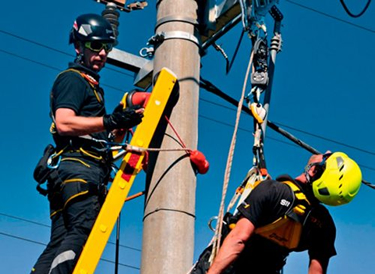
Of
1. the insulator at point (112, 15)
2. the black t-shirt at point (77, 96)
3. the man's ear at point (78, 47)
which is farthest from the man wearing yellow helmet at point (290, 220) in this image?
the insulator at point (112, 15)

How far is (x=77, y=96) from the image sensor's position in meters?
7.03

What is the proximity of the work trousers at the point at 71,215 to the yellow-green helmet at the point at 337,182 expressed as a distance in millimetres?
1461

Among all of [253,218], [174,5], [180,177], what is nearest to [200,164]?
[180,177]

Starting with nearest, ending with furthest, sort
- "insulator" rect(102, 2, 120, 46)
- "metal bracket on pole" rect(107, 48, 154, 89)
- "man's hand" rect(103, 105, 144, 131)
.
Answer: "man's hand" rect(103, 105, 144, 131) < "metal bracket on pole" rect(107, 48, 154, 89) < "insulator" rect(102, 2, 120, 46)

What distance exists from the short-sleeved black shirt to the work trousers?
982 mm

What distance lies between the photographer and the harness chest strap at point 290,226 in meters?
6.89

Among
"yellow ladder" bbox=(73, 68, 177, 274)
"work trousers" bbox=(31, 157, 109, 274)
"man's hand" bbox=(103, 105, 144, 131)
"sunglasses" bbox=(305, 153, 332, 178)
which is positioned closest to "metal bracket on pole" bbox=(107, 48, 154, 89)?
"yellow ladder" bbox=(73, 68, 177, 274)

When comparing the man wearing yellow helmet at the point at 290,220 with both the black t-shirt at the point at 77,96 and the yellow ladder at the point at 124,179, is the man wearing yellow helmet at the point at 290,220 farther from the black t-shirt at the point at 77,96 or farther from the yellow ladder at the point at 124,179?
the black t-shirt at the point at 77,96

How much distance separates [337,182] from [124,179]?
1.41 m

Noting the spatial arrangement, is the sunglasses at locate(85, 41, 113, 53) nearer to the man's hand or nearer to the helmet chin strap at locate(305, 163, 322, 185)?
the man's hand

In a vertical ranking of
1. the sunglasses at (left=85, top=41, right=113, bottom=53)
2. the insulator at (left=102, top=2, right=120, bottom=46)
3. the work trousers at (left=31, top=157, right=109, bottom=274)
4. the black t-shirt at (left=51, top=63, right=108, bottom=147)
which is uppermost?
the insulator at (left=102, top=2, right=120, bottom=46)

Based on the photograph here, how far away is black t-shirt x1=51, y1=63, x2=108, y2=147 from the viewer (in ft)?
23.0

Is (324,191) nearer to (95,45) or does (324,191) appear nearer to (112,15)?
(95,45)

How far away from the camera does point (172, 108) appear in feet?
24.2
